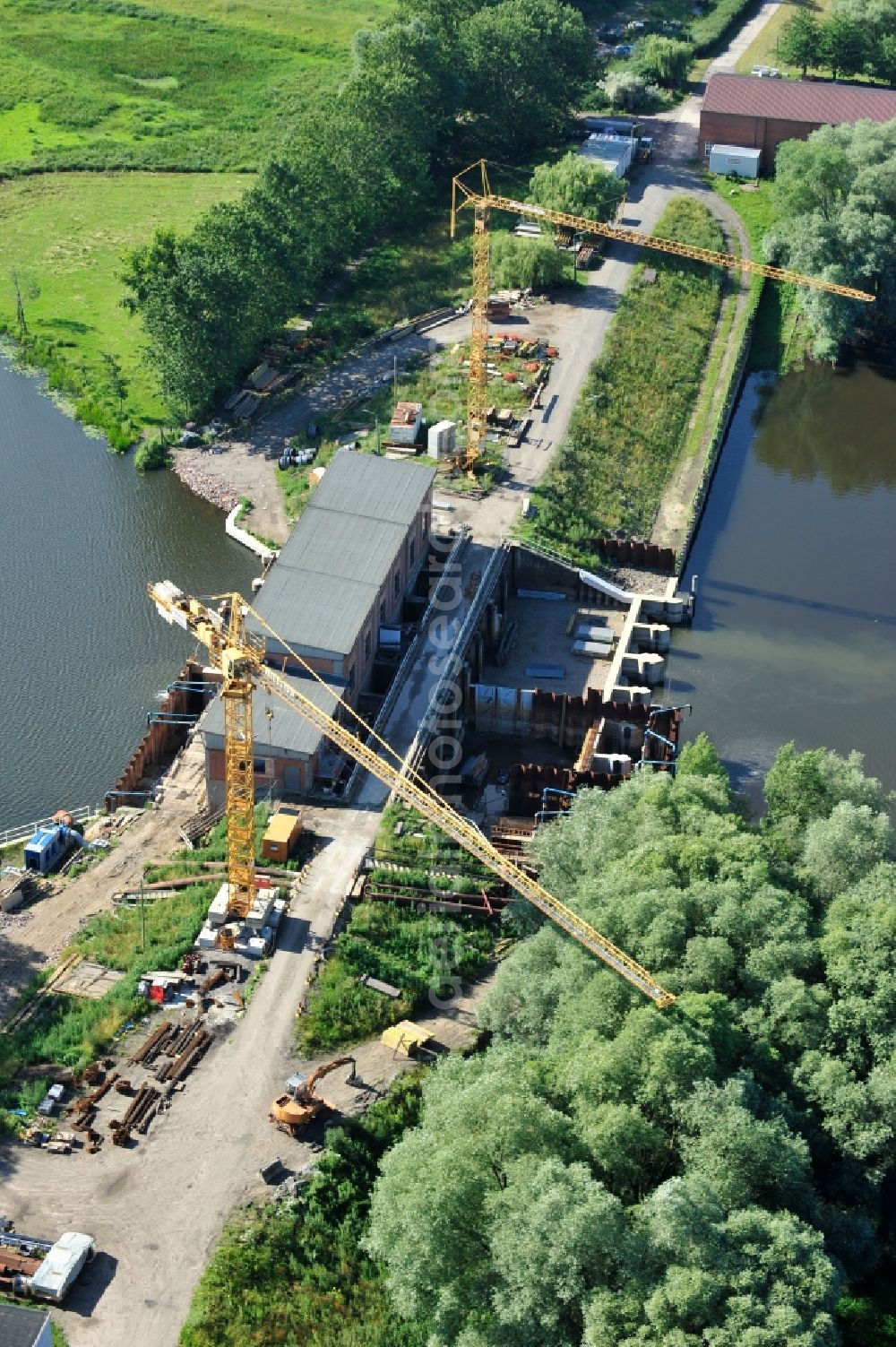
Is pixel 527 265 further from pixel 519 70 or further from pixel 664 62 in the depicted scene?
pixel 664 62

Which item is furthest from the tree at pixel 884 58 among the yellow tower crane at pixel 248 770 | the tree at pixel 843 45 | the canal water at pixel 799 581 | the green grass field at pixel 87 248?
the yellow tower crane at pixel 248 770

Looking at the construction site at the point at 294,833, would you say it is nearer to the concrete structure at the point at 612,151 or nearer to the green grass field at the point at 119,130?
the green grass field at the point at 119,130

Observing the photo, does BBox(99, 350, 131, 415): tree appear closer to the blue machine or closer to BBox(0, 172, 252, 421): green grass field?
BBox(0, 172, 252, 421): green grass field

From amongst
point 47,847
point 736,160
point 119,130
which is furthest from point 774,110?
point 47,847

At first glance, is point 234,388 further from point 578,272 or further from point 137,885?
point 137,885

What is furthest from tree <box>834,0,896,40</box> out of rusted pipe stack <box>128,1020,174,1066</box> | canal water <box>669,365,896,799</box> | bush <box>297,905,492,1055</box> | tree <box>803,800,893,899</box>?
rusted pipe stack <box>128,1020,174,1066</box>

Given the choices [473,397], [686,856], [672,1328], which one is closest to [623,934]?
[686,856]
